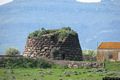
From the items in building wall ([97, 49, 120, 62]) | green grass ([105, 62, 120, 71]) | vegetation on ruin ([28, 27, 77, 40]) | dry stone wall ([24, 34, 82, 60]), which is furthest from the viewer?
building wall ([97, 49, 120, 62])

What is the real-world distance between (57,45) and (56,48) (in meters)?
0.33

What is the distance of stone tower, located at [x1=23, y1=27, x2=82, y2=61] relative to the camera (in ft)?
206

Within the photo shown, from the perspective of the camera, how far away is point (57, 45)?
63.4 m

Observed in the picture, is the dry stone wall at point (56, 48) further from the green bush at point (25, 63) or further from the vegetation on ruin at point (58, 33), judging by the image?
the green bush at point (25, 63)

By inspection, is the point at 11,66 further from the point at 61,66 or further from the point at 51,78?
the point at 51,78

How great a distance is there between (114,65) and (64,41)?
39.5 feet

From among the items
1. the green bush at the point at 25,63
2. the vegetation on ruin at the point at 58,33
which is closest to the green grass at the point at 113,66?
the green bush at the point at 25,63

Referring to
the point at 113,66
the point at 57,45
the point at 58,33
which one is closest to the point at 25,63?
the point at 113,66

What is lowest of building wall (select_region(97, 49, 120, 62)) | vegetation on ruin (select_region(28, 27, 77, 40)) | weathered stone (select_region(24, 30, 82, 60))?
weathered stone (select_region(24, 30, 82, 60))

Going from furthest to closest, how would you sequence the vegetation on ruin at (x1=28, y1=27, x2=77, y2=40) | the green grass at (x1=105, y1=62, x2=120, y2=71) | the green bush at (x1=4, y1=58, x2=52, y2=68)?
the vegetation on ruin at (x1=28, y1=27, x2=77, y2=40)
the green bush at (x1=4, y1=58, x2=52, y2=68)
the green grass at (x1=105, y1=62, x2=120, y2=71)

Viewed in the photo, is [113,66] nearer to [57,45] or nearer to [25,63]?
[25,63]

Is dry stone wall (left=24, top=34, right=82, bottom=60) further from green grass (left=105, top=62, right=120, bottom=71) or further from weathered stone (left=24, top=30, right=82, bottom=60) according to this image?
green grass (left=105, top=62, right=120, bottom=71)

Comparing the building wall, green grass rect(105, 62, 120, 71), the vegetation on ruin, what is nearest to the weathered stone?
the vegetation on ruin

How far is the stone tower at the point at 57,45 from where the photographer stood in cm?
6294
